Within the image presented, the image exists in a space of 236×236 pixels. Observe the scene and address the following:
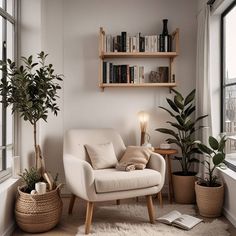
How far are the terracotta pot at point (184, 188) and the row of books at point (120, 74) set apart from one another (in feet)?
4.20

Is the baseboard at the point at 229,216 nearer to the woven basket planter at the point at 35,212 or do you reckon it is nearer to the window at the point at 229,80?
the window at the point at 229,80

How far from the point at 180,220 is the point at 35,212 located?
4.45 feet

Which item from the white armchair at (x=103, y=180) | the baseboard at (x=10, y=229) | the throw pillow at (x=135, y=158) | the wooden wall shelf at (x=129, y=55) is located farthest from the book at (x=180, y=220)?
the wooden wall shelf at (x=129, y=55)

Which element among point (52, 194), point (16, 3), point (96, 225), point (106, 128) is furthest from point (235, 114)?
point (16, 3)

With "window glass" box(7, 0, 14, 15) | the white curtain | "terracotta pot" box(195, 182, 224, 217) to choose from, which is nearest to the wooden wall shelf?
the white curtain

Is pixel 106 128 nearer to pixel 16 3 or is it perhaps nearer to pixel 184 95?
pixel 184 95

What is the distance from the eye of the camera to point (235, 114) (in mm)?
2949

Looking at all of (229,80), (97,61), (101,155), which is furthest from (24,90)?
(229,80)

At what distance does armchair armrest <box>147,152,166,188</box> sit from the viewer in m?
2.79

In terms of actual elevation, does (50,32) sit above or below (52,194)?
above

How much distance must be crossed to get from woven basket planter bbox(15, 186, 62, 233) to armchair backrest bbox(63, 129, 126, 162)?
2.09ft

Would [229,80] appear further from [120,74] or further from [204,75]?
[120,74]

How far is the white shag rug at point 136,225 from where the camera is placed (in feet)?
8.02

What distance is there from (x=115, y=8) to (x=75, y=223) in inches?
104
